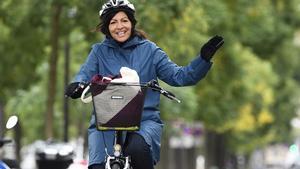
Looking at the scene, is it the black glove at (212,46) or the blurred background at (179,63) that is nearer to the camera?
the black glove at (212,46)

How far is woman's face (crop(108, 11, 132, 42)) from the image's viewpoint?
22.7 feet

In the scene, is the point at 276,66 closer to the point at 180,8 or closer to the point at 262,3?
the point at 262,3

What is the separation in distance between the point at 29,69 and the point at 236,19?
240 inches

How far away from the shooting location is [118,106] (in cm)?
645

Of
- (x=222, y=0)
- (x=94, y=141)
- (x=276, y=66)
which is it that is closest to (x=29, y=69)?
(x=222, y=0)

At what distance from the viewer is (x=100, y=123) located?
21.3 ft

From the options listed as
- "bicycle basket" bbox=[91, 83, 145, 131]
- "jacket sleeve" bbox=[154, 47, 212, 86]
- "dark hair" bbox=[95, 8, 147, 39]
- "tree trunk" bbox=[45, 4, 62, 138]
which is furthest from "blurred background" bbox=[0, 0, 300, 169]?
"bicycle basket" bbox=[91, 83, 145, 131]

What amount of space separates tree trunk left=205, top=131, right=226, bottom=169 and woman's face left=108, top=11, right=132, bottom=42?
4214 centimetres

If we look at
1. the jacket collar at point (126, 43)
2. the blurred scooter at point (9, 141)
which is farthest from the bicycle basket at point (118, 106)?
the blurred scooter at point (9, 141)

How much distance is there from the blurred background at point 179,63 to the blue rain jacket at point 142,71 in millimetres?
375

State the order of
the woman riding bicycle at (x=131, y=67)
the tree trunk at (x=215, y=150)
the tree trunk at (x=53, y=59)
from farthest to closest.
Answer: the tree trunk at (x=215, y=150) → the tree trunk at (x=53, y=59) → the woman riding bicycle at (x=131, y=67)

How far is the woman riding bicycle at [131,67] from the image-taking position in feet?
21.9

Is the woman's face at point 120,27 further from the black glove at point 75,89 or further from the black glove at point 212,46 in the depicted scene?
the black glove at point 212,46

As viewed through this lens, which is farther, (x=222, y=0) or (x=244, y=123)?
(x=244, y=123)
